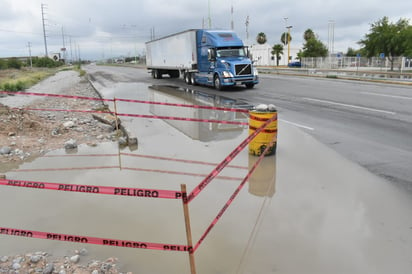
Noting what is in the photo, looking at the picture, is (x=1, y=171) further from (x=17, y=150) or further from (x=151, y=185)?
(x=151, y=185)

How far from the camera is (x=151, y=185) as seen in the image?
535cm

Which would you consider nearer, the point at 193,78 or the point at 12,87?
the point at 193,78

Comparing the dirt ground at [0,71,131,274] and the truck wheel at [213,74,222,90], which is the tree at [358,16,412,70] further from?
the dirt ground at [0,71,131,274]

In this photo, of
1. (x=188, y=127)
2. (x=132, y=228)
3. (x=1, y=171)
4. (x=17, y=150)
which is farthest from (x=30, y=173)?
(x=188, y=127)

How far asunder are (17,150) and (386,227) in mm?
7109

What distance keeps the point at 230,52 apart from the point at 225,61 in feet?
3.09

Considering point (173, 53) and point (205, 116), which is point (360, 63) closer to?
point (173, 53)

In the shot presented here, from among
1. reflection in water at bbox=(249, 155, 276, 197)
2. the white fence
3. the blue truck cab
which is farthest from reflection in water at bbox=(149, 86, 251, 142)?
the white fence

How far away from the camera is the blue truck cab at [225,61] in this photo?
18.6 metres

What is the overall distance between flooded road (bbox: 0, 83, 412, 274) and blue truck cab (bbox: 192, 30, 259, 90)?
1206cm

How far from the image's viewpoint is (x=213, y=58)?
19.2 m

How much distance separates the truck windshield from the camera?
62.8 feet

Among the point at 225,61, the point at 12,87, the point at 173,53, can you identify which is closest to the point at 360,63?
the point at 173,53

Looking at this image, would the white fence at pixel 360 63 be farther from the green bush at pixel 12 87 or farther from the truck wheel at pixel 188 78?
the green bush at pixel 12 87
